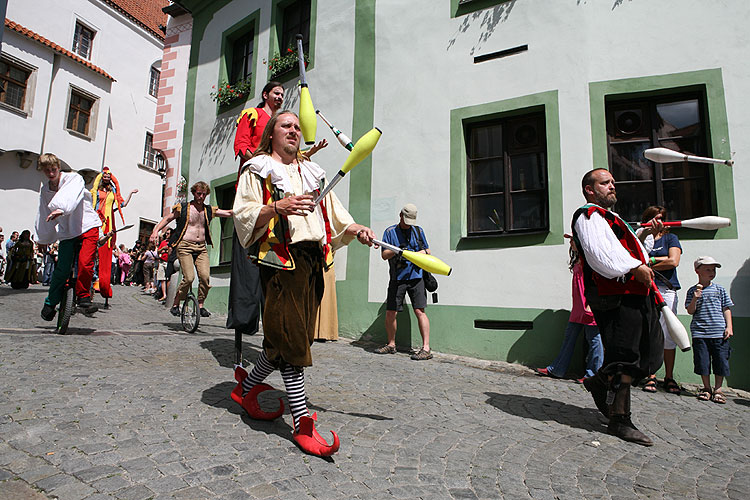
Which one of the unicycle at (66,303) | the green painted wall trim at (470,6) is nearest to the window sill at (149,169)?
the unicycle at (66,303)

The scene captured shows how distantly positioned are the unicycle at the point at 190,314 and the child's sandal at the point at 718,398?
19.5 feet

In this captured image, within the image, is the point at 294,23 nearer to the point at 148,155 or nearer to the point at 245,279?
the point at 245,279

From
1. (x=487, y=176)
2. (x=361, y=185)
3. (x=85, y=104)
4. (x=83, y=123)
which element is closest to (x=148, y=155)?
(x=83, y=123)

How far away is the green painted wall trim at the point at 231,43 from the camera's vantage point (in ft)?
35.4

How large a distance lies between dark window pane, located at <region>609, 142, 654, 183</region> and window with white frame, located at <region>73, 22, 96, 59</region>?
24.0m

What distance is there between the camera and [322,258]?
3.15 m

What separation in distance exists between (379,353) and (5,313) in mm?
5752

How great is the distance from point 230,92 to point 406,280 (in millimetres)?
6776

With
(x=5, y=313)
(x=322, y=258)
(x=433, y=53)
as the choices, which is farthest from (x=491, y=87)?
(x=5, y=313)

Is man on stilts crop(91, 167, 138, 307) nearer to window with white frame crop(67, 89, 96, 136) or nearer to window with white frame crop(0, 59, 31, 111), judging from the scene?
window with white frame crop(0, 59, 31, 111)

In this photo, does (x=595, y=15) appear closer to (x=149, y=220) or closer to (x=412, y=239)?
(x=412, y=239)

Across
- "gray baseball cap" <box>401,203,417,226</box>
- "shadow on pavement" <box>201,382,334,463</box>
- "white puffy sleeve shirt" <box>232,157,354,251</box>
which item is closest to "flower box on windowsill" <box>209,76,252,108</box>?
"gray baseball cap" <box>401,203,417,226</box>

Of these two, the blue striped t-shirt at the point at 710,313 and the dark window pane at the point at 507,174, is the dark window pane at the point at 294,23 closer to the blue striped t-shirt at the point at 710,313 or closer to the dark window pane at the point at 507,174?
the dark window pane at the point at 507,174

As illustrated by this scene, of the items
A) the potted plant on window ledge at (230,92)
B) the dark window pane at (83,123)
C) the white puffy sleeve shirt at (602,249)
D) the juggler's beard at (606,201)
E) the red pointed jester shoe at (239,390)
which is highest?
the dark window pane at (83,123)
